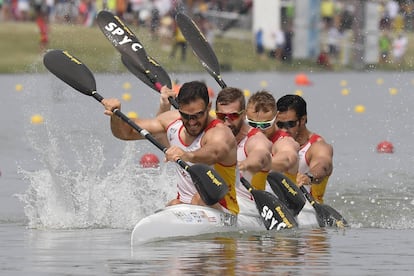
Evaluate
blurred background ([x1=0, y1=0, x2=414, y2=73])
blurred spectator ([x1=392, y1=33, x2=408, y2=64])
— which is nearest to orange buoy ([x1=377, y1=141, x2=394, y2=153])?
blurred background ([x1=0, y1=0, x2=414, y2=73])

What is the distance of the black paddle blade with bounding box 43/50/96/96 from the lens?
14570mm

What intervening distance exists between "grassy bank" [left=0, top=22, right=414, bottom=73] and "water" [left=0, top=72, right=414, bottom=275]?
29.0 feet

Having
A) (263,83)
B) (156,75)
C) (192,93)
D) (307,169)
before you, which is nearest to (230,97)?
(192,93)

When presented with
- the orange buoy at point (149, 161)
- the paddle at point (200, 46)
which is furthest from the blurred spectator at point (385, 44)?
the paddle at point (200, 46)

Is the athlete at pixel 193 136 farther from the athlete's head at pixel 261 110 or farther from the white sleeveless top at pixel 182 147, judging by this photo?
the athlete's head at pixel 261 110

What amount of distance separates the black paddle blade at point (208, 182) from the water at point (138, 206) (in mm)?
427

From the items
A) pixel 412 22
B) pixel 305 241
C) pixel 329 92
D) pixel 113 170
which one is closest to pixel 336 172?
pixel 113 170

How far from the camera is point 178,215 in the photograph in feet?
43.3

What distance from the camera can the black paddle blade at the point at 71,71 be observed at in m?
14.6

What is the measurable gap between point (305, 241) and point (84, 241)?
1975 millimetres

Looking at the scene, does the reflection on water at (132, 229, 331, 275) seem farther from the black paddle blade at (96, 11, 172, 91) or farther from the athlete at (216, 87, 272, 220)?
the black paddle blade at (96, 11, 172, 91)

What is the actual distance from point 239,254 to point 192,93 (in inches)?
58.3

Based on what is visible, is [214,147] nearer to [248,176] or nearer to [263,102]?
[263,102]

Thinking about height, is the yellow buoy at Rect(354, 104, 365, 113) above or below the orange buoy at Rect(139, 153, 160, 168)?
above
